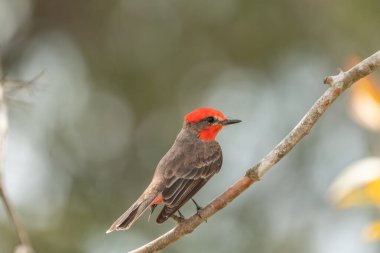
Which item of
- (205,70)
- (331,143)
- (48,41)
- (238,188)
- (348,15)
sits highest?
(48,41)

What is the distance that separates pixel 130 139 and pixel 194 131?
190 inches

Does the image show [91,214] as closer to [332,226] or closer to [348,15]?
[332,226]

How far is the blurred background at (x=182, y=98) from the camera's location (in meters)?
10.2

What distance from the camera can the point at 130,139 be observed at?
11188 millimetres

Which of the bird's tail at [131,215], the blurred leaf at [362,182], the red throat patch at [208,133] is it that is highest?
the red throat patch at [208,133]

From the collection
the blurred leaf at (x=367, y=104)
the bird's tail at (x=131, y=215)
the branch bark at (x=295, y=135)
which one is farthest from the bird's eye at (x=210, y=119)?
the blurred leaf at (x=367, y=104)

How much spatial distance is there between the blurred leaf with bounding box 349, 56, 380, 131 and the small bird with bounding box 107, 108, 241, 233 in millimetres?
1539

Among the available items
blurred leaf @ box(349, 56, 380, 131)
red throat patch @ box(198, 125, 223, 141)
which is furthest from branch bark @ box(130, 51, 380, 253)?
red throat patch @ box(198, 125, 223, 141)

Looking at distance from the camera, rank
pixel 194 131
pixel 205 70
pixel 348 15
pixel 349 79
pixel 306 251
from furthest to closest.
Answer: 1. pixel 205 70
2. pixel 348 15
3. pixel 306 251
4. pixel 194 131
5. pixel 349 79

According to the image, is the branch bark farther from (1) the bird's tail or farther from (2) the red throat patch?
(2) the red throat patch

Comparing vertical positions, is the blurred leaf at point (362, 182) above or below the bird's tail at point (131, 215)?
below

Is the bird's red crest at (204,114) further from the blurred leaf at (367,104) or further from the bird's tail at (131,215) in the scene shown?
the blurred leaf at (367,104)

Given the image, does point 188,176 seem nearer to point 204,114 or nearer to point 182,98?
point 204,114

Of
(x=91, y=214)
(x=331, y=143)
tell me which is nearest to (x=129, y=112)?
(x=91, y=214)
